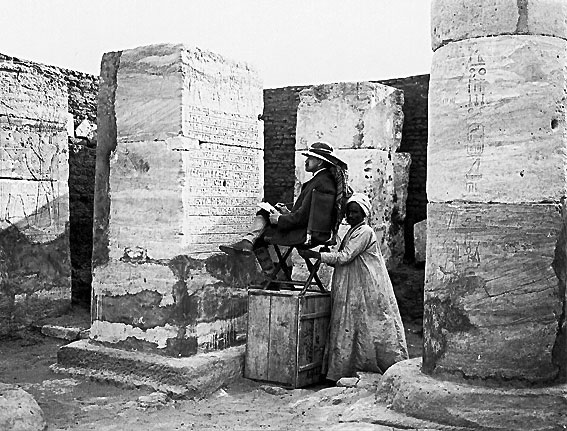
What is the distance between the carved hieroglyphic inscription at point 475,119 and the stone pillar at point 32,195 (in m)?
5.25

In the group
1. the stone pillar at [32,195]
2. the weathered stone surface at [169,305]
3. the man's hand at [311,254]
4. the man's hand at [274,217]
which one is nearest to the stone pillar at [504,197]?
the man's hand at [311,254]

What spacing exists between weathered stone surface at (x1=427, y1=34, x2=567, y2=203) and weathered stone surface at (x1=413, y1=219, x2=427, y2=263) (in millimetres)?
4969

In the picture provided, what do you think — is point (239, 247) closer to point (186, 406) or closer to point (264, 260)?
point (264, 260)

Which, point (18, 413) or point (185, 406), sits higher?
point (18, 413)

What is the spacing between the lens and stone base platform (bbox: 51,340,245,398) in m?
5.81

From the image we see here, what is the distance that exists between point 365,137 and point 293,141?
8.24 feet

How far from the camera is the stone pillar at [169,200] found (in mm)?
6082

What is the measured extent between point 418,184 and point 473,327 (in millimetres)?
5670

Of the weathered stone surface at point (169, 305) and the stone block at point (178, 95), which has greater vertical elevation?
the stone block at point (178, 95)

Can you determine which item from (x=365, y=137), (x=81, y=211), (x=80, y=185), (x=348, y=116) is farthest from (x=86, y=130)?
(x=365, y=137)

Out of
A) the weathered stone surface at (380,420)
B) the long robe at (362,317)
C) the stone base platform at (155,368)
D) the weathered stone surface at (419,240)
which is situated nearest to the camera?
the weathered stone surface at (380,420)

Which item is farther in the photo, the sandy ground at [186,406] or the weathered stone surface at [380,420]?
the sandy ground at [186,406]

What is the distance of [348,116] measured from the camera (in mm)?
9242

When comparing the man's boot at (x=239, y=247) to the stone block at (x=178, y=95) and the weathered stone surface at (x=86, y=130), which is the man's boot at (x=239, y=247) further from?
the weathered stone surface at (x=86, y=130)
